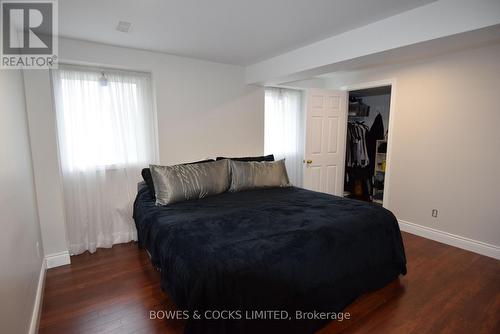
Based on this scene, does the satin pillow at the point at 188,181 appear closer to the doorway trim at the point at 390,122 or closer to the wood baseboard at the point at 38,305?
the wood baseboard at the point at 38,305

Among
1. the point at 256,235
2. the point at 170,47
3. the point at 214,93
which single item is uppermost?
the point at 170,47

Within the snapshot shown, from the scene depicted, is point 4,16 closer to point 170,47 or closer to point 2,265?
point 170,47

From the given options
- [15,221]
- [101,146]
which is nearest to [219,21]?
[101,146]

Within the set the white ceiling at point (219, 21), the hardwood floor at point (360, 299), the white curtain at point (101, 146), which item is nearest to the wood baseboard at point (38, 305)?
the hardwood floor at point (360, 299)

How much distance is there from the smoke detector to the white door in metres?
2.49

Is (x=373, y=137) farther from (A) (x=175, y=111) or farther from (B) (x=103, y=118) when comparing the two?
(B) (x=103, y=118)

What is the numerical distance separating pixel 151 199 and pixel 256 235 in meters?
1.41

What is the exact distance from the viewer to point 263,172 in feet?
10.5

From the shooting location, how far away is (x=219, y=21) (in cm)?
227

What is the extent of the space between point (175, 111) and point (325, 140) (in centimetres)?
231

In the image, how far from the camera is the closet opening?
4.90 metres

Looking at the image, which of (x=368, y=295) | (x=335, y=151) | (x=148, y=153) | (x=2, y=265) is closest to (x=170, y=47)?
(x=148, y=153)

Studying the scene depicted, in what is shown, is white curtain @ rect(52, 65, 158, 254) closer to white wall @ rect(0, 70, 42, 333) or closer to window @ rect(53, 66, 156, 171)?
window @ rect(53, 66, 156, 171)

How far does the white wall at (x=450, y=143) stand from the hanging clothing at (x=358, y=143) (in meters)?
1.31
